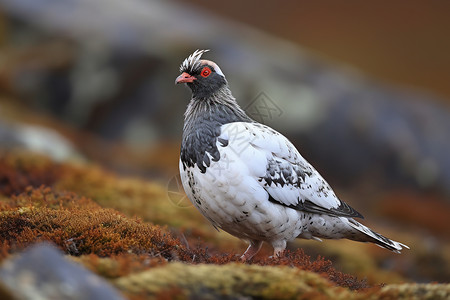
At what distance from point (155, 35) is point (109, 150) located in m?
4.60

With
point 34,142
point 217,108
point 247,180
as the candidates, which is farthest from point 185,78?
point 34,142

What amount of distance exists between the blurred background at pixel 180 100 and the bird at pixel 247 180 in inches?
271

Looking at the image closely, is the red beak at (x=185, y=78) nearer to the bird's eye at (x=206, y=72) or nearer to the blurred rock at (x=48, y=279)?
the bird's eye at (x=206, y=72)

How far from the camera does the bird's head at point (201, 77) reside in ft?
23.4

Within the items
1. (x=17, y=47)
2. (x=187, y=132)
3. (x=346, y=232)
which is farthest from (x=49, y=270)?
(x=17, y=47)

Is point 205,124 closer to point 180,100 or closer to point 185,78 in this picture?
point 185,78

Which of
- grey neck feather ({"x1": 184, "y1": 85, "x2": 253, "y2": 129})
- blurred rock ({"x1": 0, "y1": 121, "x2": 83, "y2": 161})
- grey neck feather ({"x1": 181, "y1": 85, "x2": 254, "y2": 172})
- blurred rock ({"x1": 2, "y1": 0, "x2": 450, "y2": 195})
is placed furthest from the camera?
blurred rock ({"x1": 2, "y1": 0, "x2": 450, "y2": 195})

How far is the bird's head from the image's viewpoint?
7133 millimetres

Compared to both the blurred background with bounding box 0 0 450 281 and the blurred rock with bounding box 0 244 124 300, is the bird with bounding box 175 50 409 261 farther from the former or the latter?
the blurred background with bounding box 0 0 450 281

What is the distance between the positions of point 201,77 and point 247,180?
1.80 m

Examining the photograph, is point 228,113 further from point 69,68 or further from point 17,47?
point 17,47

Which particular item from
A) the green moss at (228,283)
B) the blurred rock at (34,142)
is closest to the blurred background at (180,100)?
the blurred rock at (34,142)

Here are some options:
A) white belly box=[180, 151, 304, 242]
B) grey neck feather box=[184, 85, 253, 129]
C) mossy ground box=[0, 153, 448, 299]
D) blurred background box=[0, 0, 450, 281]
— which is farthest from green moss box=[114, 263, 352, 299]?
blurred background box=[0, 0, 450, 281]

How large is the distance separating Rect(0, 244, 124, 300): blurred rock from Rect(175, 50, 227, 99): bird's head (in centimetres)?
371
